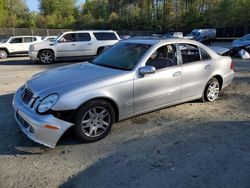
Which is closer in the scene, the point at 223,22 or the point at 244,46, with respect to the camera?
the point at 244,46

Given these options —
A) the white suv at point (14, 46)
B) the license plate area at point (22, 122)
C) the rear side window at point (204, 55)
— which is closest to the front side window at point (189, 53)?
the rear side window at point (204, 55)

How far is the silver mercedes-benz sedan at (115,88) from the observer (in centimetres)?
427

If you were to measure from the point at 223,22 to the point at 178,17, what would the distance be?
15.5 meters

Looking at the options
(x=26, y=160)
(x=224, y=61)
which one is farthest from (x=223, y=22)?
(x=26, y=160)

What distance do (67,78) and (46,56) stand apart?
1063 centimetres

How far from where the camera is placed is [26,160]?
13.6ft

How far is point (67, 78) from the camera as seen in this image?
4883 millimetres

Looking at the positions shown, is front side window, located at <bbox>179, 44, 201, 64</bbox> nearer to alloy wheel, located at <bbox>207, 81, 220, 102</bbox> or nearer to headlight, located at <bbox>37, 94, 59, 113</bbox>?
alloy wheel, located at <bbox>207, 81, 220, 102</bbox>

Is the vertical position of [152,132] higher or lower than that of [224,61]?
lower

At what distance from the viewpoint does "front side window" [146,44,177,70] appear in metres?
5.40

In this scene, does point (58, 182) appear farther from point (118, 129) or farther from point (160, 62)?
point (160, 62)

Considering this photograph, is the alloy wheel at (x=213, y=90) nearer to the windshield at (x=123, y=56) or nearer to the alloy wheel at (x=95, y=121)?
the windshield at (x=123, y=56)

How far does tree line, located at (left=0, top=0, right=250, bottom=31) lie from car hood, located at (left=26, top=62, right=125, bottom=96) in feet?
169

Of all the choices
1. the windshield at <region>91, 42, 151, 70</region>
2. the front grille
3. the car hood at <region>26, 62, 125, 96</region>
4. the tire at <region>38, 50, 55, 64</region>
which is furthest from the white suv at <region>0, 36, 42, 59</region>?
the front grille
